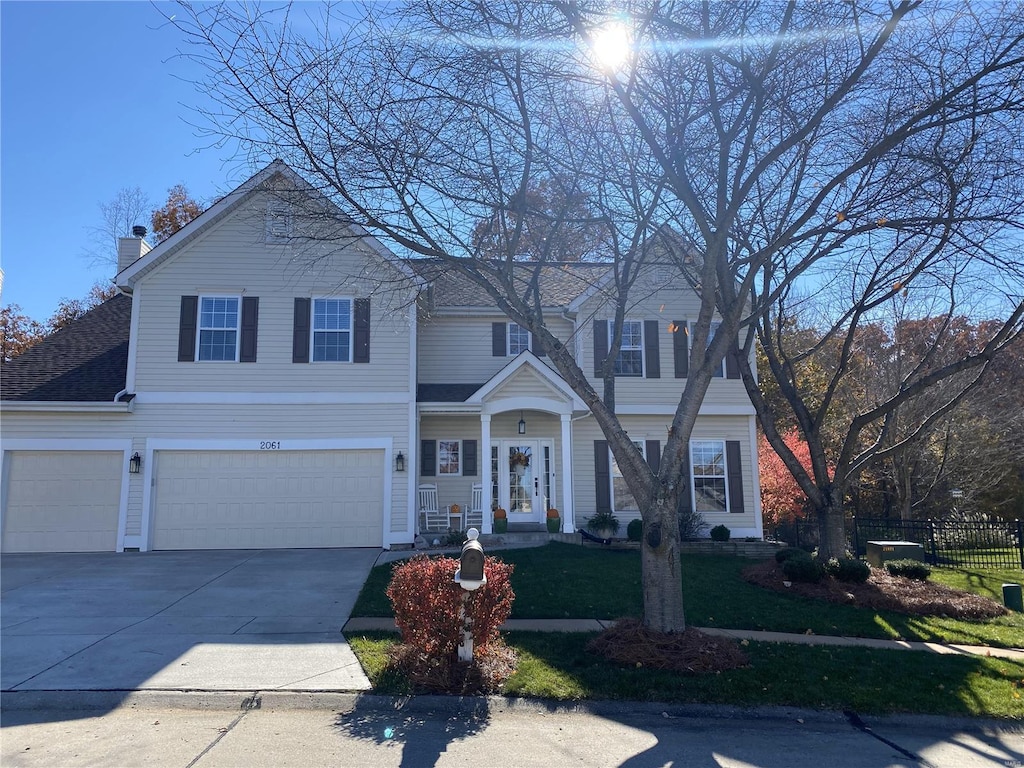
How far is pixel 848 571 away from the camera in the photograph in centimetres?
1195

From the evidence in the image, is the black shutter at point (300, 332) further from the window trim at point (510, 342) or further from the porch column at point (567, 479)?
the porch column at point (567, 479)

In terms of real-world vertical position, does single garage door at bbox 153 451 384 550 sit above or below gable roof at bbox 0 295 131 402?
below

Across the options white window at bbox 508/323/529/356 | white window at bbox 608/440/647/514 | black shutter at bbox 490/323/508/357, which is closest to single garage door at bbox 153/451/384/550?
black shutter at bbox 490/323/508/357

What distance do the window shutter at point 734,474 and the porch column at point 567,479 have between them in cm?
443

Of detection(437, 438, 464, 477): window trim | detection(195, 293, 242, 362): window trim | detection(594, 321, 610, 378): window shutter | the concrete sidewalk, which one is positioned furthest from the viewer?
detection(594, 321, 610, 378): window shutter

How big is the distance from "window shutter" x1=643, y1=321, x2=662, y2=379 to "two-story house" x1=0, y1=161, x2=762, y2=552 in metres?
2.42

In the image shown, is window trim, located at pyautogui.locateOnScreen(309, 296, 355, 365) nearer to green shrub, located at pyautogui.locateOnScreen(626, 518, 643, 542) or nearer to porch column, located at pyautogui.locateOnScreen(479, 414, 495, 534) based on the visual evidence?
porch column, located at pyautogui.locateOnScreen(479, 414, 495, 534)

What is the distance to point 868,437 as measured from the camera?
997 inches

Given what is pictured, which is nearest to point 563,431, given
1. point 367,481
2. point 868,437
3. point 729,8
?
point 367,481

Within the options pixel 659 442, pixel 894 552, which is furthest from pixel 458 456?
pixel 894 552

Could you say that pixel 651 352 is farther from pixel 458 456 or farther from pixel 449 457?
pixel 449 457

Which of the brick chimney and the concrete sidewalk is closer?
the concrete sidewalk

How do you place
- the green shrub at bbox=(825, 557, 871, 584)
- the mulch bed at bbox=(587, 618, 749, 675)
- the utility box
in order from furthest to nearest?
the utility box, the green shrub at bbox=(825, 557, 871, 584), the mulch bed at bbox=(587, 618, 749, 675)

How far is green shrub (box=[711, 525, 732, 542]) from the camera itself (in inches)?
674
